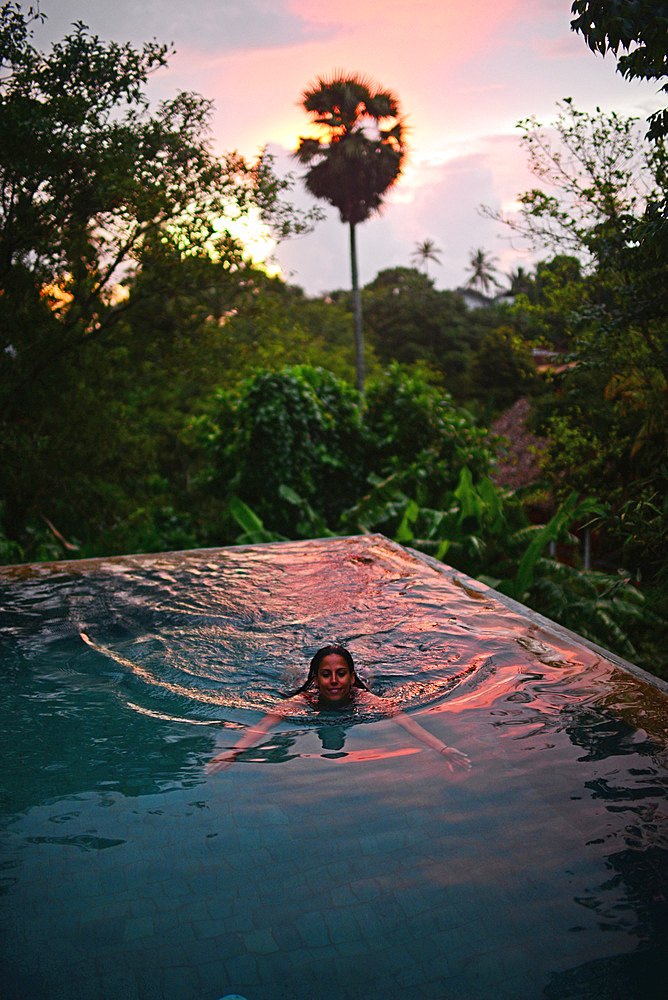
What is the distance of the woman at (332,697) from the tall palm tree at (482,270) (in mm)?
62690

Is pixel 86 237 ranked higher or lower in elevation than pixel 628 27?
higher

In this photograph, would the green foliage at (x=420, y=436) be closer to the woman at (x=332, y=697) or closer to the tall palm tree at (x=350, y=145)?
the woman at (x=332, y=697)

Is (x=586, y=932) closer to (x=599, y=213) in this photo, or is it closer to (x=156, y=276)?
(x=599, y=213)

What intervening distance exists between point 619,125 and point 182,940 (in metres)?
10.1

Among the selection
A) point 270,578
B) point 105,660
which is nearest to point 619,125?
point 270,578

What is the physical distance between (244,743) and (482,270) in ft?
211

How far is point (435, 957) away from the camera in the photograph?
2.63 meters

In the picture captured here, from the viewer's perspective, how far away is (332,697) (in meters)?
4.69

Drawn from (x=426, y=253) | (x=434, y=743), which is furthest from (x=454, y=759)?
(x=426, y=253)

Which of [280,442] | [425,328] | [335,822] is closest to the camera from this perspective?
[335,822]

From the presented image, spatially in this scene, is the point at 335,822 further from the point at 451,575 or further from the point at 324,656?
the point at 451,575

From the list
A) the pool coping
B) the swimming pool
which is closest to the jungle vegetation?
the pool coping

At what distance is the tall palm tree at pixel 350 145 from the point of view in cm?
2748

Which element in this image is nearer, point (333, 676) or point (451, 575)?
point (333, 676)
